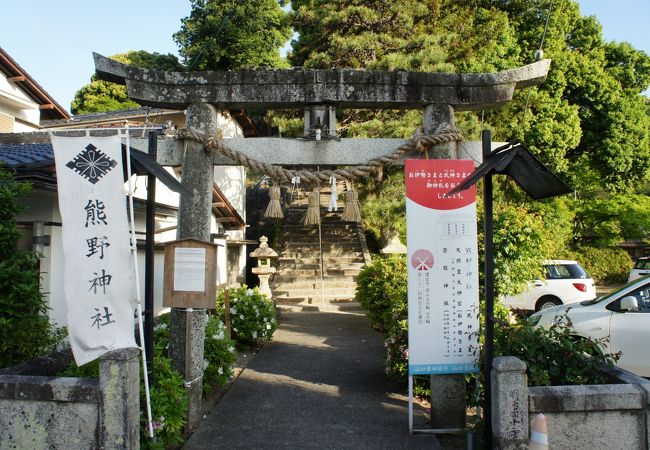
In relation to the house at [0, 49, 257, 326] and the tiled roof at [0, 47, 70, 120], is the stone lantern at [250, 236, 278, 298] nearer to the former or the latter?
the house at [0, 49, 257, 326]

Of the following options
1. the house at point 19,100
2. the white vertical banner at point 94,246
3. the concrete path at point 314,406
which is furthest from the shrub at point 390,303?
the house at point 19,100

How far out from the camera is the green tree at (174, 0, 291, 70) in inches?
1074

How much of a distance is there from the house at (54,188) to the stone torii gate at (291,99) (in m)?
0.75

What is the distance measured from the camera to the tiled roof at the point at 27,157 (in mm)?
7211

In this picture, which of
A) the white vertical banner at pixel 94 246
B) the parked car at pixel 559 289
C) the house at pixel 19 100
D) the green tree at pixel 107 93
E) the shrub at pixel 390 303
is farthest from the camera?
the green tree at pixel 107 93

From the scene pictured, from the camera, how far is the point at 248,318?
1054cm

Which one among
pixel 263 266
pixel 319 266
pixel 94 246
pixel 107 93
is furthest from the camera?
pixel 107 93

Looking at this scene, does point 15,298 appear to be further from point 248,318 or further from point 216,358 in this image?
point 248,318

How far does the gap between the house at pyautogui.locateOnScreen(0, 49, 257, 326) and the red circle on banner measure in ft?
10.8

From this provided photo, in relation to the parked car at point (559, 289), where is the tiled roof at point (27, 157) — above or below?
above

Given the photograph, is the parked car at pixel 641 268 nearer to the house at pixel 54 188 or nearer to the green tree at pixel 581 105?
the green tree at pixel 581 105

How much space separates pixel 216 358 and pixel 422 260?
344 cm

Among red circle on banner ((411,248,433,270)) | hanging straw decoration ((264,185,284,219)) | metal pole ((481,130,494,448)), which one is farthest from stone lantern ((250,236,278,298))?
metal pole ((481,130,494,448))

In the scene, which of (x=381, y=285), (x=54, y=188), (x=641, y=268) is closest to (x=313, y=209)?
(x=54, y=188)
